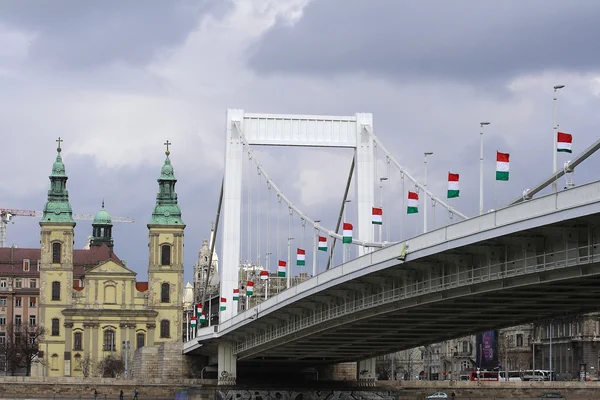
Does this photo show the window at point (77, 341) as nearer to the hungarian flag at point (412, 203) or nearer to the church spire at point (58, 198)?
the church spire at point (58, 198)

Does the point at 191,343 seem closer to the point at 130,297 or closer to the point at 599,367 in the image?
the point at 599,367

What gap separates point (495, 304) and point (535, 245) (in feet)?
29.7

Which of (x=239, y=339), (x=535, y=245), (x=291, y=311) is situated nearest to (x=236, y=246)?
(x=239, y=339)

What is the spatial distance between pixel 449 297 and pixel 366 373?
147 ft

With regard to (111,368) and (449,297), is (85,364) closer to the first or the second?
(111,368)

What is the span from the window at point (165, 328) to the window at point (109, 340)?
5.68 meters

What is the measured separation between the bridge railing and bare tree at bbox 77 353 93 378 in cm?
9275

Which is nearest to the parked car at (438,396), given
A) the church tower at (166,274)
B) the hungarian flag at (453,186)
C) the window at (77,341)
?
the hungarian flag at (453,186)

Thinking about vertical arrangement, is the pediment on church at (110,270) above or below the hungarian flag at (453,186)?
above

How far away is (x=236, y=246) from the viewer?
85688 millimetres

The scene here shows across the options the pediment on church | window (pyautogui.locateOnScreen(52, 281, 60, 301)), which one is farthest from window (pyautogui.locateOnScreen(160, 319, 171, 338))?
window (pyautogui.locateOnScreen(52, 281, 60, 301))

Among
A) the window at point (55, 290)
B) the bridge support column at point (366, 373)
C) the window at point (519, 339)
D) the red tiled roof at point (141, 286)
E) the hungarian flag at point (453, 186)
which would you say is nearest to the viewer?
the hungarian flag at point (453, 186)

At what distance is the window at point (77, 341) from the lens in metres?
169

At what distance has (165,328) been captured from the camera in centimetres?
17138
